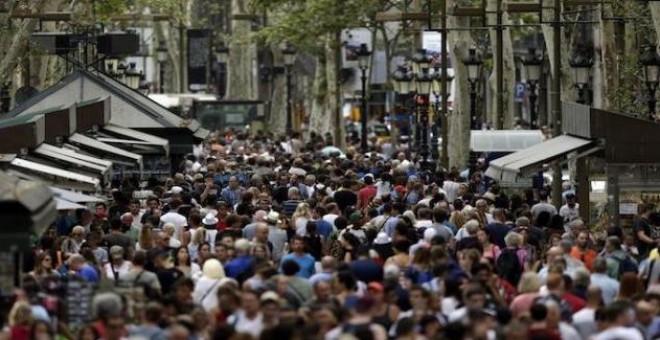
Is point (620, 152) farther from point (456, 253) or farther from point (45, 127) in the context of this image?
point (45, 127)

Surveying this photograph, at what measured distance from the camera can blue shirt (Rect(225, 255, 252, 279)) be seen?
2138 centimetres

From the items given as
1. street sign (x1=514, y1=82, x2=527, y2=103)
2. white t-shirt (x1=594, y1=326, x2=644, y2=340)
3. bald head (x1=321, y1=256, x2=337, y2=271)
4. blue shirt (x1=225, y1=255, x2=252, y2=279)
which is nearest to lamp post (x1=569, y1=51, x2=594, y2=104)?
blue shirt (x1=225, y1=255, x2=252, y2=279)

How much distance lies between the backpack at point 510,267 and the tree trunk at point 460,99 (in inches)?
1212

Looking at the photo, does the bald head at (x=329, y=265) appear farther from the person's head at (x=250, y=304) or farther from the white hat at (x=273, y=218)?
the white hat at (x=273, y=218)

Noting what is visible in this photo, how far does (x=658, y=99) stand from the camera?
43.0 meters

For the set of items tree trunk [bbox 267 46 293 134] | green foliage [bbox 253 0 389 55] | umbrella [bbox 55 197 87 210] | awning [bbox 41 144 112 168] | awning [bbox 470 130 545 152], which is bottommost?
tree trunk [bbox 267 46 293 134]

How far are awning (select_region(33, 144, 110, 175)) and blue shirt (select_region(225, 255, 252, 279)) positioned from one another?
7.08m

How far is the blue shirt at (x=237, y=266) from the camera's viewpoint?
21375mm

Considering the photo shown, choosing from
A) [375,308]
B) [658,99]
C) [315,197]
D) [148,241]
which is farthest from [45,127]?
[658,99]

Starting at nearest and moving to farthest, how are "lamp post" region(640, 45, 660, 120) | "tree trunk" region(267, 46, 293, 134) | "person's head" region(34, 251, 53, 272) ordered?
"person's head" region(34, 251, 53, 272) → "lamp post" region(640, 45, 660, 120) → "tree trunk" region(267, 46, 293, 134)

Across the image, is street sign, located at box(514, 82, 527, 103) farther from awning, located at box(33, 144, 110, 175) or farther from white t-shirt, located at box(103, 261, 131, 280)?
white t-shirt, located at box(103, 261, 131, 280)

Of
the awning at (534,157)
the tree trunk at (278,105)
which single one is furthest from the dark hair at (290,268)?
the tree trunk at (278,105)

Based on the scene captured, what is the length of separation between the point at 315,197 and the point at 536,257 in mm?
8586

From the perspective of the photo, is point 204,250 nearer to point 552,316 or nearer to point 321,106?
point 552,316
